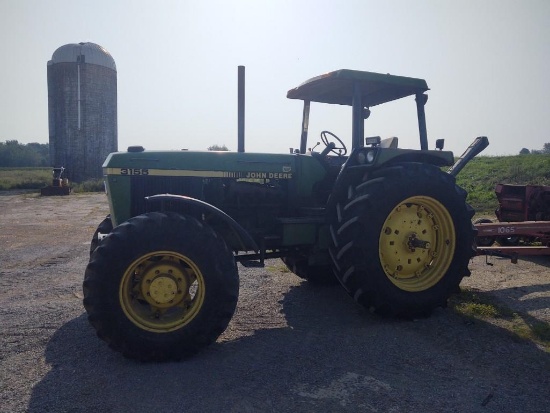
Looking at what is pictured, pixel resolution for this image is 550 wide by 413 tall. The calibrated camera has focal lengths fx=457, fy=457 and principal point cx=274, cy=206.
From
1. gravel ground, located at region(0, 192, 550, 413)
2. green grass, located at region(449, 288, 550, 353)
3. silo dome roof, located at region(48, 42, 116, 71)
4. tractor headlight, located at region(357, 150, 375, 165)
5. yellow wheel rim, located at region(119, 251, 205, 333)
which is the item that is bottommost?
gravel ground, located at region(0, 192, 550, 413)

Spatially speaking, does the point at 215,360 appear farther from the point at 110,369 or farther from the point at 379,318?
the point at 379,318

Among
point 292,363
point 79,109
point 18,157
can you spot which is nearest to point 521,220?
point 292,363

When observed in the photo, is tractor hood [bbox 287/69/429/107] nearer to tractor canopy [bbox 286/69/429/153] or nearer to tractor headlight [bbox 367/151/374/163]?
tractor canopy [bbox 286/69/429/153]

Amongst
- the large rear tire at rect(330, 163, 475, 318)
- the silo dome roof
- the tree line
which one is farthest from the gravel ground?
the tree line

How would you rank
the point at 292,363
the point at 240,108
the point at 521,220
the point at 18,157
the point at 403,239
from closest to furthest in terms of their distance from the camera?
1. the point at 292,363
2. the point at 403,239
3. the point at 240,108
4. the point at 521,220
5. the point at 18,157

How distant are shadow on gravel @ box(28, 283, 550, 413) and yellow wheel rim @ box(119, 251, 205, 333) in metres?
0.35

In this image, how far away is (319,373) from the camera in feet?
11.5

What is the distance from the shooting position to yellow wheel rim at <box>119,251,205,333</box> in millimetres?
3729

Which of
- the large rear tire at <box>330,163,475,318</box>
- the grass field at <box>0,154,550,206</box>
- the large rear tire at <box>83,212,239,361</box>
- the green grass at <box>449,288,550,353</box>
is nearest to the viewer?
the large rear tire at <box>83,212,239,361</box>

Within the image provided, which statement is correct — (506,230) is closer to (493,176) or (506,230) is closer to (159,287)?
(159,287)

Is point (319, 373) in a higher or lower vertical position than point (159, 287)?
lower

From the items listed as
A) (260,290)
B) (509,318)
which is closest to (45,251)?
(260,290)

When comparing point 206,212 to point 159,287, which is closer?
point 159,287

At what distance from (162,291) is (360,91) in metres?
3.09
